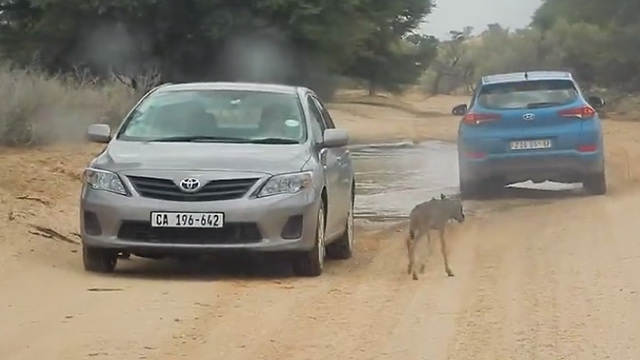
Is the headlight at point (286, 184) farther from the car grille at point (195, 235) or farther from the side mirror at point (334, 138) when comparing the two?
the side mirror at point (334, 138)

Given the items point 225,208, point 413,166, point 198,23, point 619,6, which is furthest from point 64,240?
point 619,6

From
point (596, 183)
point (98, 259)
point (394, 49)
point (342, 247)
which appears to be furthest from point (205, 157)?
point (394, 49)

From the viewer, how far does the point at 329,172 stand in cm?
1114

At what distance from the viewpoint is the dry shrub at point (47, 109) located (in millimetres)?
22375

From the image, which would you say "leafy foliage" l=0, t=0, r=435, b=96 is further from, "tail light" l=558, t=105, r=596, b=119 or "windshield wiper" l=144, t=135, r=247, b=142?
"windshield wiper" l=144, t=135, r=247, b=142

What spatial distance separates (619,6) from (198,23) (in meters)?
24.8

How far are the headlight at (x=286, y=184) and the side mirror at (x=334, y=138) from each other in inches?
36.3

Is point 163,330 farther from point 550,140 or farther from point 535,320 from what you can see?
point 550,140

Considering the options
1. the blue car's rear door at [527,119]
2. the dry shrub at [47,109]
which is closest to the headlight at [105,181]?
the blue car's rear door at [527,119]

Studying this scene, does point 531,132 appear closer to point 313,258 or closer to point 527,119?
point 527,119

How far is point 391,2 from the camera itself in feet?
108

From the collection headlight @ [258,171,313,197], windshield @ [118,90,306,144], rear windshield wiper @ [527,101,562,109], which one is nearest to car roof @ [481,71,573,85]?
rear windshield wiper @ [527,101,562,109]

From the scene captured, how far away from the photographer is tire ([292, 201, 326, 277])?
1034cm

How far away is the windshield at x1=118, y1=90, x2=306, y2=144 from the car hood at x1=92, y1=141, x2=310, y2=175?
0.24 metres
